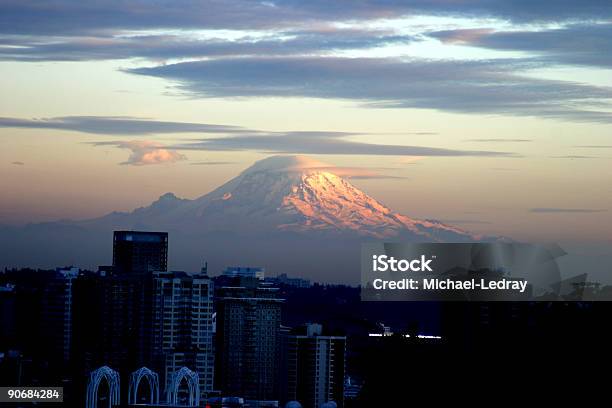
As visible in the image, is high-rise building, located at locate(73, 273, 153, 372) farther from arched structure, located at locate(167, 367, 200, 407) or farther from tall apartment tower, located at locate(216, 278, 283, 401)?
arched structure, located at locate(167, 367, 200, 407)

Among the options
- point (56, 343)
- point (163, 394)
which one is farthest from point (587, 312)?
point (56, 343)

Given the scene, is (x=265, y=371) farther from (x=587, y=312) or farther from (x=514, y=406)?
(x=514, y=406)

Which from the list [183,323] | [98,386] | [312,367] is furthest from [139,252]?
[98,386]

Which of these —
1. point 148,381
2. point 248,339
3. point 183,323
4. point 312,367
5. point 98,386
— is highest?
point 183,323

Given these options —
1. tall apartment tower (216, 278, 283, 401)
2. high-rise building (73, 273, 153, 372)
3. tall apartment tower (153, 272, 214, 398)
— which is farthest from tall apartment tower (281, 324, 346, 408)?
high-rise building (73, 273, 153, 372)

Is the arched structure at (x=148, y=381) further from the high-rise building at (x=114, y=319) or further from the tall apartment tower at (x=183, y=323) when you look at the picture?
the tall apartment tower at (x=183, y=323)

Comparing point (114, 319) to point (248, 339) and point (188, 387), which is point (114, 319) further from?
point (188, 387)
